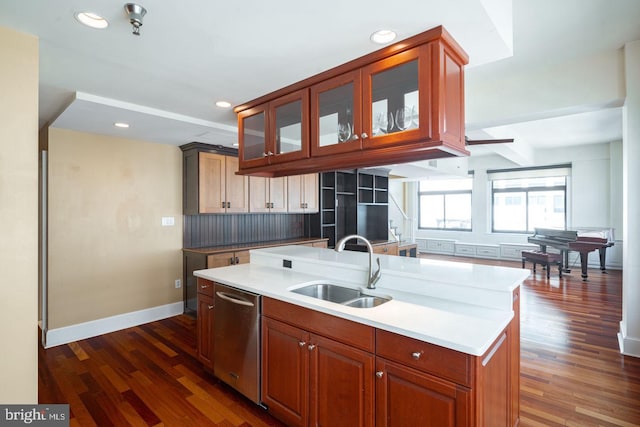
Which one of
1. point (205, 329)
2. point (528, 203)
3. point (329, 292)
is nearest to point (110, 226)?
point (205, 329)

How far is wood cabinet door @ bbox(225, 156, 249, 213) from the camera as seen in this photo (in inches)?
173

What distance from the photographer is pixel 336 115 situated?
2070 millimetres

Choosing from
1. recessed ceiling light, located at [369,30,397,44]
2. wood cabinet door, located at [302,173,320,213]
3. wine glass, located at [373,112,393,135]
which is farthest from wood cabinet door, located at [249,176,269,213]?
recessed ceiling light, located at [369,30,397,44]

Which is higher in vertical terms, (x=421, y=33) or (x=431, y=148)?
(x=421, y=33)

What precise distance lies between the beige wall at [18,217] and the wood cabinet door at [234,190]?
8.67 feet

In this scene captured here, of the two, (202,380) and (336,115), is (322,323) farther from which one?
(202,380)

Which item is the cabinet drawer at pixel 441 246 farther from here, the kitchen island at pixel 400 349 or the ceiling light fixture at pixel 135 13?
the ceiling light fixture at pixel 135 13

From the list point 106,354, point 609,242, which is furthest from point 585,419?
point 609,242

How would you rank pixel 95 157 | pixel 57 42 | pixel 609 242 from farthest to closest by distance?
1. pixel 609 242
2. pixel 95 157
3. pixel 57 42

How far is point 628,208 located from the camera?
287 centimetres

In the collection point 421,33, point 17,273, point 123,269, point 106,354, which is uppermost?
point 421,33

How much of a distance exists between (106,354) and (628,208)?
5.12 m

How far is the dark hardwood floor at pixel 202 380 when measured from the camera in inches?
85.7

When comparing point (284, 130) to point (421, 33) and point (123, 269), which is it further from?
point (123, 269)
